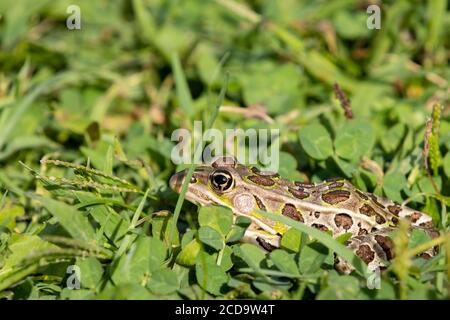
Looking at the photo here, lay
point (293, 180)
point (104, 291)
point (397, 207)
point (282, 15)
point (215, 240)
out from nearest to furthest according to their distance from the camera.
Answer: point (104, 291), point (215, 240), point (397, 207), point (293, 180), point (282, 15)

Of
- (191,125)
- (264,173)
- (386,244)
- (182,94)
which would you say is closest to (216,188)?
(264,173)

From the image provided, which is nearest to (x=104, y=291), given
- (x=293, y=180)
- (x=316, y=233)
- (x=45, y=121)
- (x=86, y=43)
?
(x=316, y=233)

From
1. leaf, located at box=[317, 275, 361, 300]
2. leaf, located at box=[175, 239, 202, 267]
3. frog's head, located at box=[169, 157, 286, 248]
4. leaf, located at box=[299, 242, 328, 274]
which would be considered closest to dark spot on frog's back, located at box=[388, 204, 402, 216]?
frog's head, located at box=[169, 157, 286, 248]

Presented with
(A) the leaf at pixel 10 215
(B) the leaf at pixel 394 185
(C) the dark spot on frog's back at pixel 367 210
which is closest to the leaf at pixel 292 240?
(C) the dark spot on frog's back at pixel 367 210

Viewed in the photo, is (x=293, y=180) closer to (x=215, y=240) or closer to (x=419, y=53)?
(x=215, y=240)

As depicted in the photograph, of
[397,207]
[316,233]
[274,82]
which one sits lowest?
[316,233]
